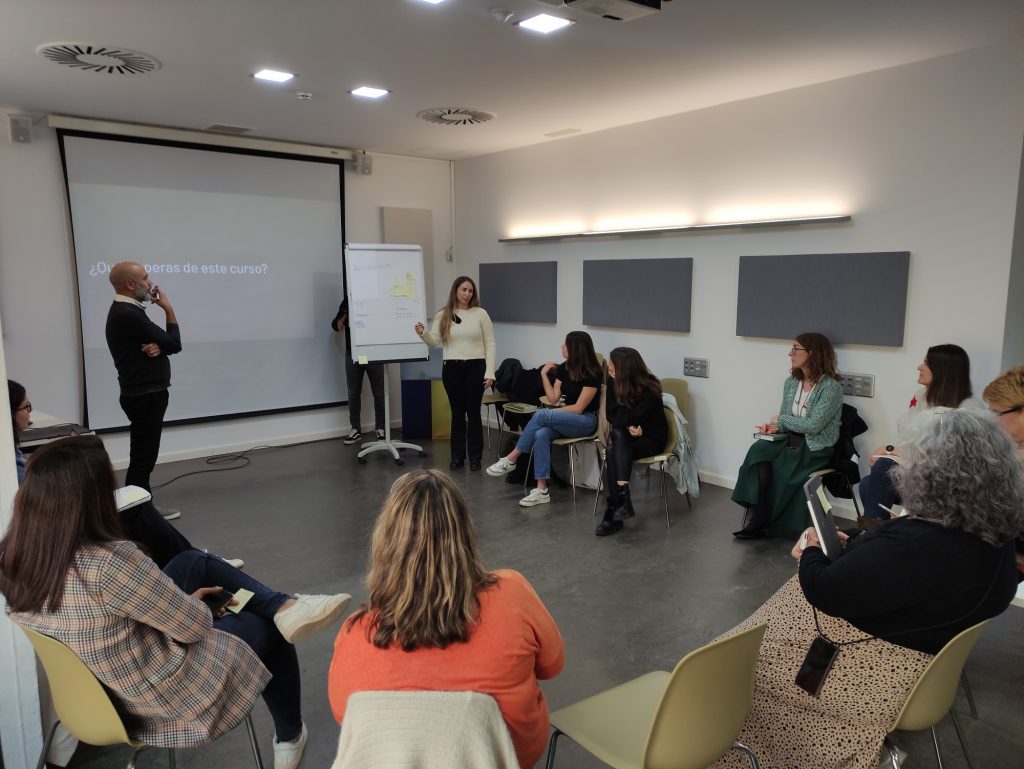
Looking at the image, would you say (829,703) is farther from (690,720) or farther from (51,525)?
(51,525)

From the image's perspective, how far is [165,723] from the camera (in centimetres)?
186

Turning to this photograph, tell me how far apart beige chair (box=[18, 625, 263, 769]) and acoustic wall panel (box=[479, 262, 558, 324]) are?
540 centimetres

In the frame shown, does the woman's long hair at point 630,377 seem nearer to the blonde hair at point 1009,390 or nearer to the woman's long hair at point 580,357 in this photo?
the woman's long hair at point 580,357

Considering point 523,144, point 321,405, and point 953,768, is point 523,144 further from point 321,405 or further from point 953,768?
point 953,768

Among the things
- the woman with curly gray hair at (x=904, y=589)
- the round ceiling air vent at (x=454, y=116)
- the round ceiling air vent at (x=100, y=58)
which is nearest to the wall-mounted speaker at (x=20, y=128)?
the round ceiling air vent at (x=100, y=58)

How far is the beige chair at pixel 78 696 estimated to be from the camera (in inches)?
66.4

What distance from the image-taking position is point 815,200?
15.8 ft

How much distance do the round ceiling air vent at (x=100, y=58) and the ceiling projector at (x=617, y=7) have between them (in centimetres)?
254

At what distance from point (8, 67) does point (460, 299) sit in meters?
3.31

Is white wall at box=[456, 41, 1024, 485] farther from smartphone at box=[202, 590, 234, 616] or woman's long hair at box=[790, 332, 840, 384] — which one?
smartphone at box=[202, 590, 234, 616]

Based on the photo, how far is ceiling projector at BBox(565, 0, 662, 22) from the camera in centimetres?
304

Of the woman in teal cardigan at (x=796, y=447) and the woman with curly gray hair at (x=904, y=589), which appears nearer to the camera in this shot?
the woman with curly gray hair at (x=904, y=589)

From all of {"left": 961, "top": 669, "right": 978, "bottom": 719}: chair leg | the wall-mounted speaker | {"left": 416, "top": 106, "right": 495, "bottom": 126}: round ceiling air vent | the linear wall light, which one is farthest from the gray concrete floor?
{"left": 416, "top": 106, "right": 495, "bottom": 126}: round ceiling air vent

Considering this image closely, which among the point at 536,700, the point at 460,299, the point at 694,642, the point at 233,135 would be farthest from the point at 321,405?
the point at 536,700
